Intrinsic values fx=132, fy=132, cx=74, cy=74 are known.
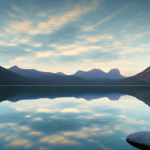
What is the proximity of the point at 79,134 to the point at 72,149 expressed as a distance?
3419 millimetres

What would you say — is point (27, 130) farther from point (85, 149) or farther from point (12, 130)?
point (85, 149)

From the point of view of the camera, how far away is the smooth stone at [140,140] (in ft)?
37.3

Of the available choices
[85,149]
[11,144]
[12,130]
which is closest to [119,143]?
[85,149]

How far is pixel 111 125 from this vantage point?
59.8 ft

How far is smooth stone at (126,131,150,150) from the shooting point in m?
11.4

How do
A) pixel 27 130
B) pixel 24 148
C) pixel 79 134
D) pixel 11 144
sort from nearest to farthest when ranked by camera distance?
pixel 24 148 < pixel 11 144 < pixel 79 134 < pixel 27 130

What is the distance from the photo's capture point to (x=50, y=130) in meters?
15.8

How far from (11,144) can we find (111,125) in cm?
1250

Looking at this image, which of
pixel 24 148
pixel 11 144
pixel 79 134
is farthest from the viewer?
pixel 79 134

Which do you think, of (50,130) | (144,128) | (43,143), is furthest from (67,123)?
(144,128)

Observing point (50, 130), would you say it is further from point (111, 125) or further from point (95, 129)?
point (111, 125)

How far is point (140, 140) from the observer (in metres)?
12.0

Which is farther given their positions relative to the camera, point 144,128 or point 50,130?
point 144,128

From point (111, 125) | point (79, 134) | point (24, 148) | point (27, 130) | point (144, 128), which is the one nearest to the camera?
point (24, 148)
